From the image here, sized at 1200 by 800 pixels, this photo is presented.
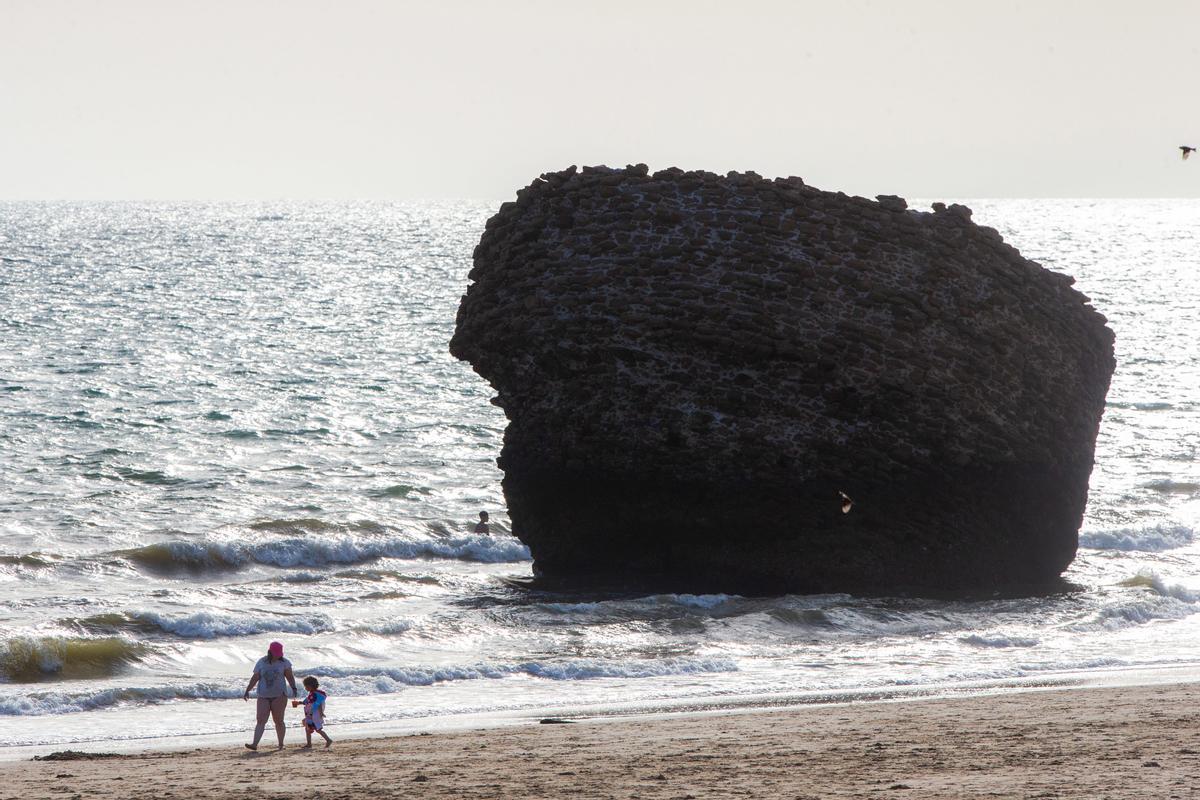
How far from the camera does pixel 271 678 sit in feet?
45.9

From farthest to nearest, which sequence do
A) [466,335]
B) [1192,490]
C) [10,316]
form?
1. [10,316]
2. [1192,490]
3. [466,335]

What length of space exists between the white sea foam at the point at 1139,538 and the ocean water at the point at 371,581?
7 cm

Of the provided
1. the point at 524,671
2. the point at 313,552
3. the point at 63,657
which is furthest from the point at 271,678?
the point at 313,552

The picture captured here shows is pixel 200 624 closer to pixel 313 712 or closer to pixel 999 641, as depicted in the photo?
pixel 313 712

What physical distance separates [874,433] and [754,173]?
4.43 m

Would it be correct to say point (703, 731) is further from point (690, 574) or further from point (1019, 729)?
point (690, 574)

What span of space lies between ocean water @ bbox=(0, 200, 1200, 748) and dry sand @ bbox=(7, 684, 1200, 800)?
83.1 inches

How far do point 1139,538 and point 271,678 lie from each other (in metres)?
19.7

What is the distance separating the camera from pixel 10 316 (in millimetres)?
63938

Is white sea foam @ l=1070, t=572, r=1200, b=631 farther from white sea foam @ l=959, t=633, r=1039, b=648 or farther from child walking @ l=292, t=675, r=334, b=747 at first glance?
child walking @ l=292, t=675, r=334, b=747

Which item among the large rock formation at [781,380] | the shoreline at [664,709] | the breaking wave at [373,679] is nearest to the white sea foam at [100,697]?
the breaking wave at [373,679]

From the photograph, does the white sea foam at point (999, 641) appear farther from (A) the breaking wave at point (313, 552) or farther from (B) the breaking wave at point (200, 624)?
(A) the breaking wave at point (313, 552)

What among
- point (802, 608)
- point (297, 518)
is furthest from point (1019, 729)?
point (297, 518)

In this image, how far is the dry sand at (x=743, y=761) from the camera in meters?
10.4
